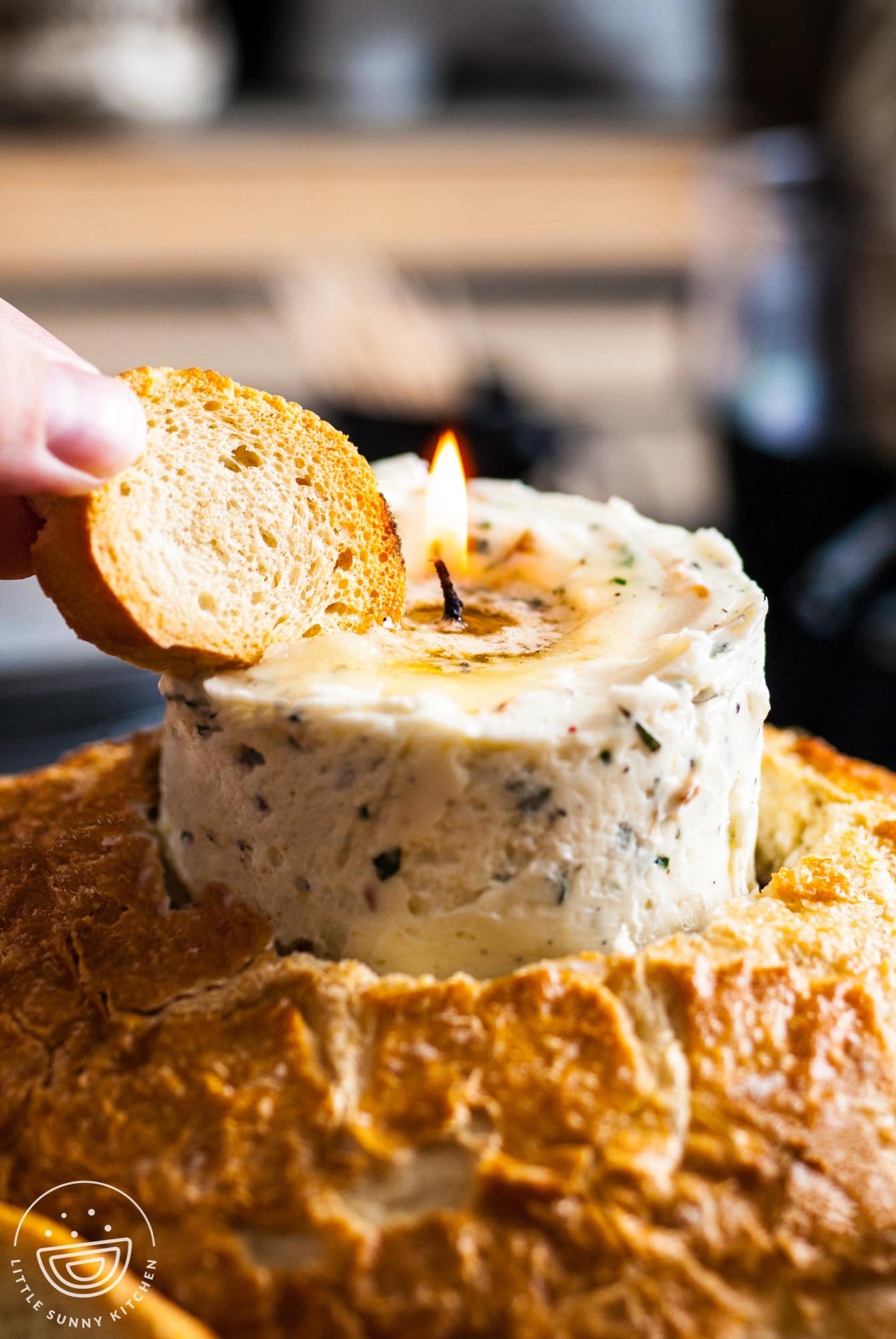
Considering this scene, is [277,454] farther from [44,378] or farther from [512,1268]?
[512,1268]

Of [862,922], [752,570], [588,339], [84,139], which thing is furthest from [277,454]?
[588,339]

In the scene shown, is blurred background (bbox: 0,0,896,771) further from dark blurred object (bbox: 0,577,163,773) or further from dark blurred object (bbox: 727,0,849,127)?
dark blurred object (bbox: 0,577,163,773)

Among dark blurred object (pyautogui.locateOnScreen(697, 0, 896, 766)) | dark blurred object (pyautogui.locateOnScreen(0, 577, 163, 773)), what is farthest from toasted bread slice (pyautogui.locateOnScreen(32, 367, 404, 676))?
dark blurred object (pyautogui.locateOnScreen(697, 0, 896, 766))

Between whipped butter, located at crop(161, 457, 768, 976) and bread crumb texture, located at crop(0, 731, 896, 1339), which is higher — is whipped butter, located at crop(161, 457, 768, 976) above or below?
above

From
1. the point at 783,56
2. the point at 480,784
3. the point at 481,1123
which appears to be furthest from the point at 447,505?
the point at 783,56

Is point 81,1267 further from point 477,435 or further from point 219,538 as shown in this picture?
point 477,435
